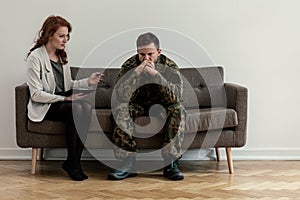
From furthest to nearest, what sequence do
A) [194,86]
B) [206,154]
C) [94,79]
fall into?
1. [206,154]
2. [194,86]
3. [94,79]

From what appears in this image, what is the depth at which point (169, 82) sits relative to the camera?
4.18 m

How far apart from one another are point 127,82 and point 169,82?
295 mm

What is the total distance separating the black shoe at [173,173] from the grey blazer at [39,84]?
0.88 metres

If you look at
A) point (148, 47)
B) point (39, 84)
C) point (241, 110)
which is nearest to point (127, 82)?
point (148, 47)

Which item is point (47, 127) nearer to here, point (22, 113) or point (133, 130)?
point (22, 113)

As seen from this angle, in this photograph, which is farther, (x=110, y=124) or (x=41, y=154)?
(x=41, y=154)

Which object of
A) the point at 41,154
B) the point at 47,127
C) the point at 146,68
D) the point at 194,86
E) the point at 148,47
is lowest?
the point at 41,154

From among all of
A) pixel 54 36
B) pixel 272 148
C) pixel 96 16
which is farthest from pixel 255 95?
pixel 54 36

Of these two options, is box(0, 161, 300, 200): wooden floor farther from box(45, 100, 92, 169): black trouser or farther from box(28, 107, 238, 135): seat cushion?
box(28, 107, 238, 135): seat cushion

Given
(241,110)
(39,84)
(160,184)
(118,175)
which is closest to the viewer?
(160,184)

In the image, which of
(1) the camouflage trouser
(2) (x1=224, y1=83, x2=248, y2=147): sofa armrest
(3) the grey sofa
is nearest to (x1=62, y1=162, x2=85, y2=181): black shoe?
(3) the grey sofa

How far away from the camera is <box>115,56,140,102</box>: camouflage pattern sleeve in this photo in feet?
13.7

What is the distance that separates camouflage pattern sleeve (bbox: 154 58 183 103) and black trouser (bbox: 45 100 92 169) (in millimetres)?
533

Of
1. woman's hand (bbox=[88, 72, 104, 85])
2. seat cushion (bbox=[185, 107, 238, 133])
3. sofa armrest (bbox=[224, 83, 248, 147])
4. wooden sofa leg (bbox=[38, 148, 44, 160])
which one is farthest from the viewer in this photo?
wooden sofa leg (bbox=[38, 148, 44, 160])
